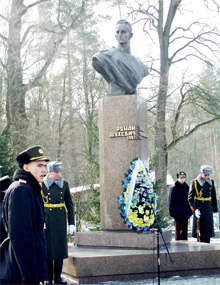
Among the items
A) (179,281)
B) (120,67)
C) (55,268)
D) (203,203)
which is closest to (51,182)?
(55,268)

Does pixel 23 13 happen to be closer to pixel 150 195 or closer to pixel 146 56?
pixel 146 56

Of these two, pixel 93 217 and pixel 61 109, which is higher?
pixel 61 109

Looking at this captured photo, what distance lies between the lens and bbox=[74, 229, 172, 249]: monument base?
7395 mm

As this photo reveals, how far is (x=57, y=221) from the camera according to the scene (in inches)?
267

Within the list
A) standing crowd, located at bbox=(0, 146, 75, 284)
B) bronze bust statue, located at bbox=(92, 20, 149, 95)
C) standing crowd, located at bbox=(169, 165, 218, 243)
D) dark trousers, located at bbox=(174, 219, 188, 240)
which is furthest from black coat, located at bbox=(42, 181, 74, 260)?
dark trousers, located at bbox=(174, 219, 188, 240)

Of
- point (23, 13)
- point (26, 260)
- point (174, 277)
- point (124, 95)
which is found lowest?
point (174, 277)

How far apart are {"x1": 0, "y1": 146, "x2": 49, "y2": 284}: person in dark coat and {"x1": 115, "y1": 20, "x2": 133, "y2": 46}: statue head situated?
551 cm

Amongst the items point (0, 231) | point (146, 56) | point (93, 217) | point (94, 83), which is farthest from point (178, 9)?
point (0, 231)

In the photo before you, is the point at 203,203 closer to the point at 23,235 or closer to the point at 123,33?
the point at 123,33

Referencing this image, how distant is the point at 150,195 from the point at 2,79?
46.1 feet

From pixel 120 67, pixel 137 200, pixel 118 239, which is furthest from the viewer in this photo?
pixel 120 67

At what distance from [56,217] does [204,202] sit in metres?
3.75

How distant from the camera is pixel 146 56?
20.5 meters

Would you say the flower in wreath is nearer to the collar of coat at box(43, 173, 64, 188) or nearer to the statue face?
the collar of coat at box(43, 173, 64, 188)
